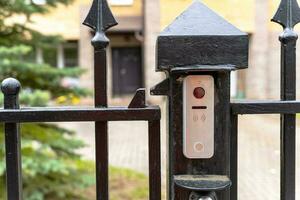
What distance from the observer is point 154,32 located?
741 inches

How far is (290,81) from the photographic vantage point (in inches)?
59.0

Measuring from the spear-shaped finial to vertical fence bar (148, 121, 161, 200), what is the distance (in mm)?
304

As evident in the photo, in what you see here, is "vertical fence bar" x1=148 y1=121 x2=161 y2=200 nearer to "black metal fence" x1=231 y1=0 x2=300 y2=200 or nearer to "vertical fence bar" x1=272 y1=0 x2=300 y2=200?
"black metal fence" x1=231 y1=0 x2=300 y2=200

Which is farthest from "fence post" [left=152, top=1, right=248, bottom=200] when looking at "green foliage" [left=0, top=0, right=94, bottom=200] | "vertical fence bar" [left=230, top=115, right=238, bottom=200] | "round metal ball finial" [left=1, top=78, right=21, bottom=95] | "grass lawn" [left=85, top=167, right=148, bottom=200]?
"grass lawn" [left=85, top=167, right=148, bottom=200]

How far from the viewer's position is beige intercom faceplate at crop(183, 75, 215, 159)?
4.38ft

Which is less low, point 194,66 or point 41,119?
point 194,66

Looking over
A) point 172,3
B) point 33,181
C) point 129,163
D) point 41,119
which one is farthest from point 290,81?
point 172,3

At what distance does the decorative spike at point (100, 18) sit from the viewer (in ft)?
4.84

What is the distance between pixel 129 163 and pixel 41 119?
6463mm

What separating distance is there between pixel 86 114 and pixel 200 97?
361 millimetres

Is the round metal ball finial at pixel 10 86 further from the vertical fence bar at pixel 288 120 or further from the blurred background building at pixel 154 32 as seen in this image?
the blurred background building at pixel 154 32

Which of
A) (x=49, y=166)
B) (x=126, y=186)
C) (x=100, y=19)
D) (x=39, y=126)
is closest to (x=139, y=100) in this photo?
(x=100, y=19)

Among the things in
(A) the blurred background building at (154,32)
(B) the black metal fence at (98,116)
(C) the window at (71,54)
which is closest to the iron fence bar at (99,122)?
(B) the black metal fence at (98,116)

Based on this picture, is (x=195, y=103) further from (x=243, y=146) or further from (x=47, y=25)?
(x=47, y=25)
